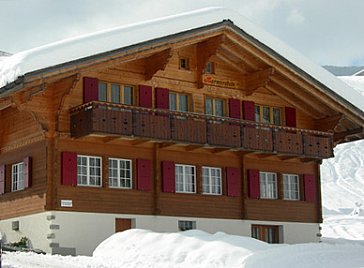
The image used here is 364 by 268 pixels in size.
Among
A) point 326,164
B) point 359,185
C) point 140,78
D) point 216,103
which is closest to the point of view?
point 140,78

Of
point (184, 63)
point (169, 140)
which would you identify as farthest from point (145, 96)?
point (184, 63)

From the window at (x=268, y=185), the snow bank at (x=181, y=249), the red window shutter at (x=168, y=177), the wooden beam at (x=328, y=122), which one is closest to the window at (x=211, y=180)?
the red window shutter at (x=168, y=177)

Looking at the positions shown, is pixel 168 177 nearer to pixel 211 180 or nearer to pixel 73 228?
pixel 211 180

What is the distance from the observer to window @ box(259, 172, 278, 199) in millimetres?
30688

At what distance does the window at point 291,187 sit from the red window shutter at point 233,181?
262cm

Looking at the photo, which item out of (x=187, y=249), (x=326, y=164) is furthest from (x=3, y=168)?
(x=326, y=164)

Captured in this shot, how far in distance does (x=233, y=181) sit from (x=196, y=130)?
341 cm

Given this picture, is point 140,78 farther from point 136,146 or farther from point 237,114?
point 237,114

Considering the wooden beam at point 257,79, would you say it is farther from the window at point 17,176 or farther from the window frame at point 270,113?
the window at point 17,176

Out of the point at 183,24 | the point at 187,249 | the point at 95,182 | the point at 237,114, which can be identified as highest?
the point at 183,24

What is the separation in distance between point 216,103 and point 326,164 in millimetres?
57737

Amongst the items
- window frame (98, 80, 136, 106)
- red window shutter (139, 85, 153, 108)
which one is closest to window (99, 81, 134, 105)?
window frame (98, 80, 136, 106)

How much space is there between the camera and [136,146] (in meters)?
27.3

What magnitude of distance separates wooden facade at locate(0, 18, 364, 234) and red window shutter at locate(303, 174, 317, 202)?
12 centimetres
